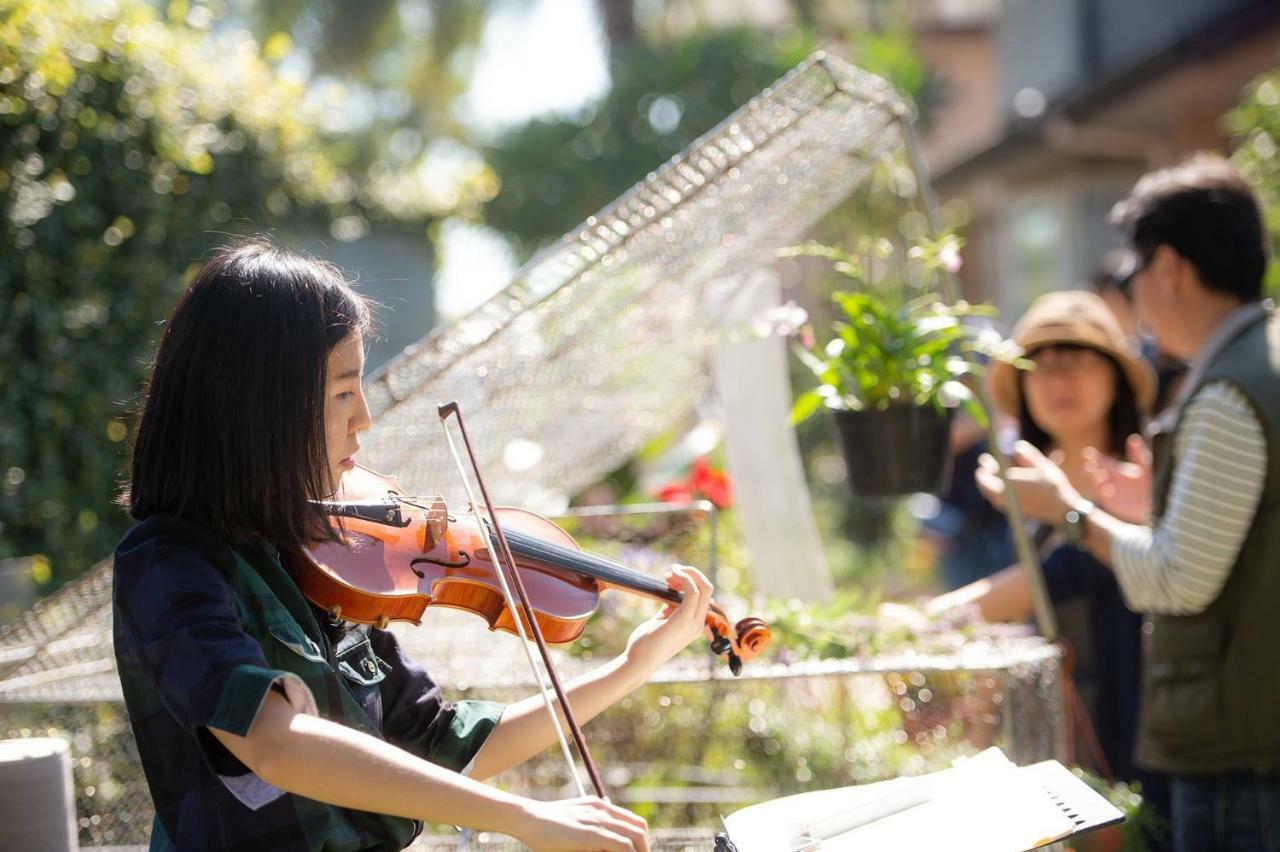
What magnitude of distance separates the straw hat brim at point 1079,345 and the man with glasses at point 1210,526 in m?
0.52

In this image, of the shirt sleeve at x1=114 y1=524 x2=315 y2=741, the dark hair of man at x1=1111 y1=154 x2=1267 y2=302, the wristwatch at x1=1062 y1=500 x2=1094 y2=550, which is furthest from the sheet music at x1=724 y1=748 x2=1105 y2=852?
the dark hair of man at x1=1111 y1=154 x2=1267 y2=302

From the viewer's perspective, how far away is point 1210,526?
2.51m

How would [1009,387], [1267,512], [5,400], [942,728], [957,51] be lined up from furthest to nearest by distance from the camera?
[957,51], [5,400], [1009,387], [942,728], [1267,512]

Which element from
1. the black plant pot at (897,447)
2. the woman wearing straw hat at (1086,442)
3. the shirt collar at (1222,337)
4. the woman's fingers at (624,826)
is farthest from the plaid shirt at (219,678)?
the woman wearing straw hat at (1086,442)

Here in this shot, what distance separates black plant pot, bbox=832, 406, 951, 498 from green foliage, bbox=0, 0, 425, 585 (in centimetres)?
201

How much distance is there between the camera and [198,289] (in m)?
1.55

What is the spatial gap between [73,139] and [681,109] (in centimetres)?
808

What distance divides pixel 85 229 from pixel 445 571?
307 cm

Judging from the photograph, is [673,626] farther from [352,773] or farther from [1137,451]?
[1137,451]

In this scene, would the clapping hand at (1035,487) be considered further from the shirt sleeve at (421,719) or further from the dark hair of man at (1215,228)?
the shirt sleeve at (421,719)

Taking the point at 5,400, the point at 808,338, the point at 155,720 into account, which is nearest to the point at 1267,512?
the point at 808,338

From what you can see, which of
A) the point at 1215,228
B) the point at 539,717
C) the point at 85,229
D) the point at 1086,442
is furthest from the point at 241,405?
the point at 85,229

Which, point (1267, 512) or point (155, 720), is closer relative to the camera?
point (155, 720)

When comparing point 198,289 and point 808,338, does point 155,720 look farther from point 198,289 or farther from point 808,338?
point 808,338
